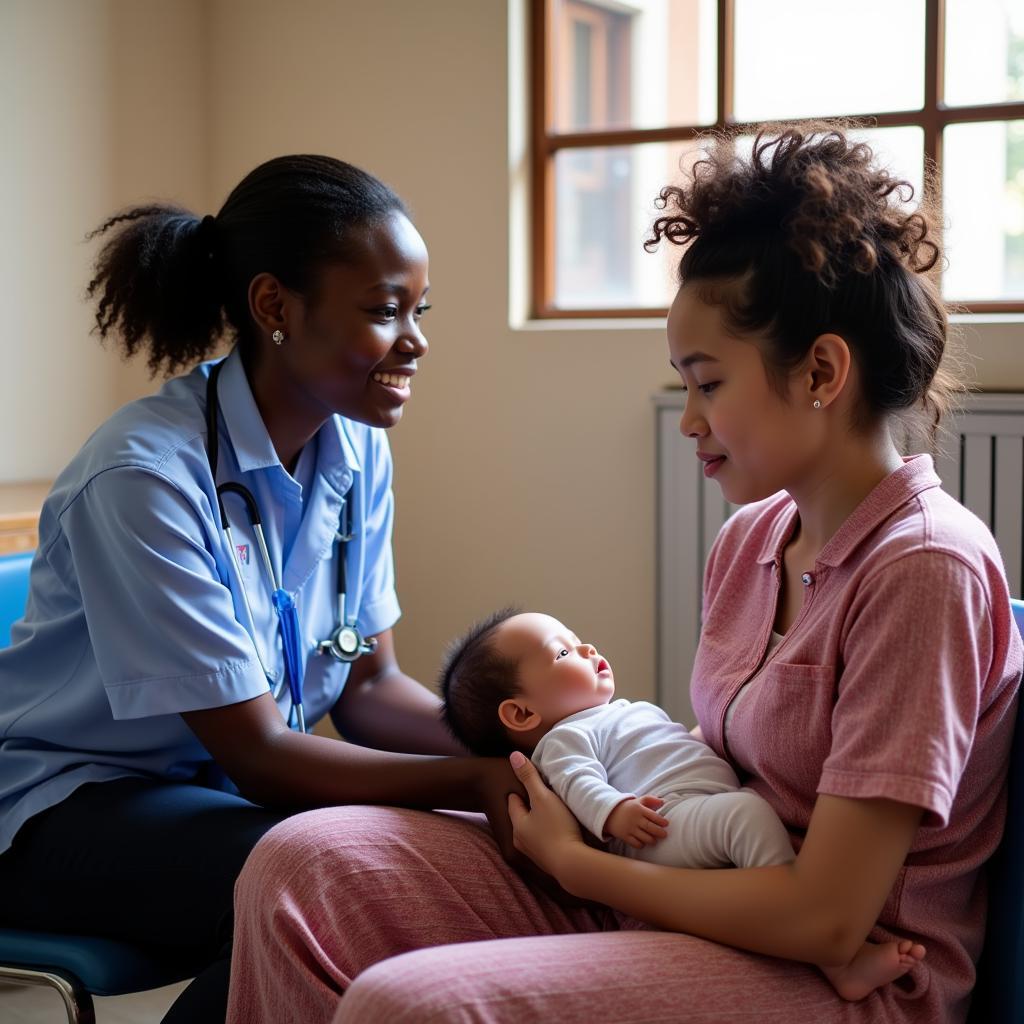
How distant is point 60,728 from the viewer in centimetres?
167

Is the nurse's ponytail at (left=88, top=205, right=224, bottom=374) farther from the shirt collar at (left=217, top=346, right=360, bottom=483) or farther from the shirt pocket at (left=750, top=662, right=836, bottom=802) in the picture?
the shirt pocket at (left=750, top=662, right=836, bottom=802)

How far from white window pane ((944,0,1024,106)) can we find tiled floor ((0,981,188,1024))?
2.41 m

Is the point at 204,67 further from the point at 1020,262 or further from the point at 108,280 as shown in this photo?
the point at 1020,262

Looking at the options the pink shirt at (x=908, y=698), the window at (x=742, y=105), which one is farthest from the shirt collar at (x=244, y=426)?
the window at (x=742, y=105)

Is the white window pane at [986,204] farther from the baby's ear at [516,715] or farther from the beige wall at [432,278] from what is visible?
the baby's ear at [516,715]

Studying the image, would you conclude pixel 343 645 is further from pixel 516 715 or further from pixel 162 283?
pixel 162 283

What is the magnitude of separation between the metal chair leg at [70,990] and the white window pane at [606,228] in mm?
2174

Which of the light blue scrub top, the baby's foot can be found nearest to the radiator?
A: the light blue scrub top

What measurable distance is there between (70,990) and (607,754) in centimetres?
64

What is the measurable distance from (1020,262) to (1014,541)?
63 centimetres

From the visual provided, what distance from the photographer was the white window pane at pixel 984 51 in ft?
8.96

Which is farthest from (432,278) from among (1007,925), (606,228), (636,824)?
(1007,925)

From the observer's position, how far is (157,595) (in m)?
1.56

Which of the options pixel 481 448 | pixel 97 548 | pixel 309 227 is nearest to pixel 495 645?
pixel 97 548
